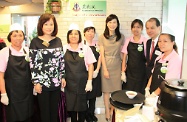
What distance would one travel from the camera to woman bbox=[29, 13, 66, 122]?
7.16 feet

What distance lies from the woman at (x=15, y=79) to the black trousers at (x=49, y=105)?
0.18m

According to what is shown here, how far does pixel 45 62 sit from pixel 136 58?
4.36 ft

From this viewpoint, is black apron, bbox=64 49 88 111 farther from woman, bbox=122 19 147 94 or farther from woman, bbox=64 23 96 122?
woman, bbox=122 19 147 94

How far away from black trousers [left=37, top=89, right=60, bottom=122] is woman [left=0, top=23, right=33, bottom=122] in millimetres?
177

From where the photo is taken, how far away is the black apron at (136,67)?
2830mm

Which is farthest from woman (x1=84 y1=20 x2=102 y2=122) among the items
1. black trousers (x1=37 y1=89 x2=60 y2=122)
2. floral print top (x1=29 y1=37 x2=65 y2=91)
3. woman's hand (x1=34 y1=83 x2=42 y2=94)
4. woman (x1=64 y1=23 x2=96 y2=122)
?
woman's hand (x1=34 y1=83 x2=42 y2=94)

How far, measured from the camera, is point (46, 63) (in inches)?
86.7

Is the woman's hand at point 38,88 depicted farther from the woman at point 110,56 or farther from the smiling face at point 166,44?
the smiling face at point 166,44

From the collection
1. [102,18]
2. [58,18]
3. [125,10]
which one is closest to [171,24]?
[125,10]

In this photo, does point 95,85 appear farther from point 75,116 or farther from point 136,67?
point 136,67

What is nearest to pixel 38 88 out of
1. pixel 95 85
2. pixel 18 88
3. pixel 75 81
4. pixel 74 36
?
pixel 18 88

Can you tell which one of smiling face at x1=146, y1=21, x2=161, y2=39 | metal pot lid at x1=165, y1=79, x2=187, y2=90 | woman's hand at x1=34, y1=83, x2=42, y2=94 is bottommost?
woman's hand at x1=34, y1=83, x2=42, y2=94

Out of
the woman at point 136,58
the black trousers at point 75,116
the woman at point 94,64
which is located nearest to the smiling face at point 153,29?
the woman at point 136,58

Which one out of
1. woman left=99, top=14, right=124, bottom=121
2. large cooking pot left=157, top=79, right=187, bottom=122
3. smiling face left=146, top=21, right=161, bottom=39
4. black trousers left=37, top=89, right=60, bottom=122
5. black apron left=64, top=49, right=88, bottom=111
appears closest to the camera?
large cooking pot left=157, top=79, right=187, bottom=122
